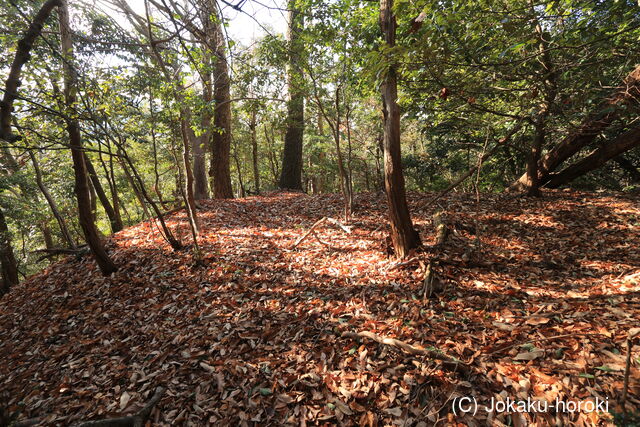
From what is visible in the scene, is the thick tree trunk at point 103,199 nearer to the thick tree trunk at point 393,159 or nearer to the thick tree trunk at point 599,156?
the thick tree trunk at point 393,159

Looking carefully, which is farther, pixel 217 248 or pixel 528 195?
pixel 528 195

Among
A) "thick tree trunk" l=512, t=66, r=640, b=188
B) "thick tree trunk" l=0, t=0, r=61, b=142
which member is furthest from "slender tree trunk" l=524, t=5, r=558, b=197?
"thick tree trunk" l=0, t=0, r=61, b=142

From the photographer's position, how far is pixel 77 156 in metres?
4.91

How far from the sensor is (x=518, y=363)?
93.7 inches

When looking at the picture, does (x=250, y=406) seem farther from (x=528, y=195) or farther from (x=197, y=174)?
(x=197, y=174)

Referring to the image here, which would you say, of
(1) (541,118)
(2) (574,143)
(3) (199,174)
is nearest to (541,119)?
(1) (541,118)

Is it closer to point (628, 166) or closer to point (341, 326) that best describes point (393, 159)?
point (341, 326)

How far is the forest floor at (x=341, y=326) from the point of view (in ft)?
7.68

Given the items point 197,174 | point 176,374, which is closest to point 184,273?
point 176,374

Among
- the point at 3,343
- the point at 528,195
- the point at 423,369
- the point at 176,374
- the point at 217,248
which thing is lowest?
the point at 3,343

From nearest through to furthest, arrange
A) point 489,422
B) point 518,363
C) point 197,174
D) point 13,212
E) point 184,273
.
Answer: point 489,422 < point 518,363 < point 184,273 < point 13,212 < point 197,174

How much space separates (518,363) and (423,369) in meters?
0.80

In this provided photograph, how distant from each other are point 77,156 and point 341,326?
5.43 m

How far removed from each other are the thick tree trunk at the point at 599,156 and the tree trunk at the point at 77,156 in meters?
9.96
